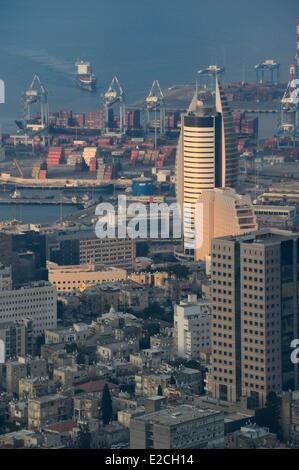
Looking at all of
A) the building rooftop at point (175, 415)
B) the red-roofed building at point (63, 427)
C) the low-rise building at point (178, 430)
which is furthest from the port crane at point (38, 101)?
the low-rise building at point (178, 430)

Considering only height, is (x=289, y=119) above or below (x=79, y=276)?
above

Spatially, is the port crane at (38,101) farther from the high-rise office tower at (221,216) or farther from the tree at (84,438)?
the tree at (84,438)

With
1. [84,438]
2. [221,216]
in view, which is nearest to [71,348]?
[84,438]

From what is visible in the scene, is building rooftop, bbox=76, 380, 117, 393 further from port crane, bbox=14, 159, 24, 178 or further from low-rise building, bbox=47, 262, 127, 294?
port crane, bbox=14, 159, 24, 178

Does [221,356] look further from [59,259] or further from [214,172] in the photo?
[214,172]

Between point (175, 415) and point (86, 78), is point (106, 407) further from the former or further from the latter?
point (86, 78)
